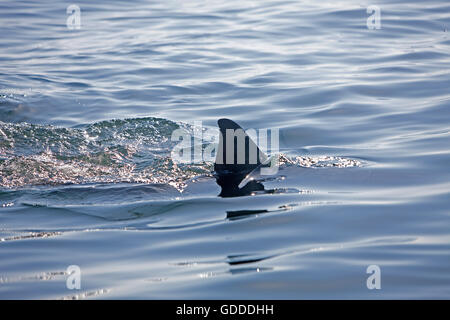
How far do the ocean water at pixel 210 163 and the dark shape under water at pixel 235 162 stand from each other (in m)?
0.18

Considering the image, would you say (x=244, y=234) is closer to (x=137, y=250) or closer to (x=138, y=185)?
(x=137, y=250)

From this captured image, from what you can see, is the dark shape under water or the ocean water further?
the dark shape under water

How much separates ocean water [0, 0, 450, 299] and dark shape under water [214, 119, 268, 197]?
0.60ft

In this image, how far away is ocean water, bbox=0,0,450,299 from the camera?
5246 mm

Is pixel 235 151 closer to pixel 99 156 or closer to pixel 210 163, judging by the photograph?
pixel 210 163

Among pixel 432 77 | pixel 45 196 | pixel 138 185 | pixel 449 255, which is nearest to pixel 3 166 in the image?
pixel 45 196

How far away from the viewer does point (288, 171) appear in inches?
309

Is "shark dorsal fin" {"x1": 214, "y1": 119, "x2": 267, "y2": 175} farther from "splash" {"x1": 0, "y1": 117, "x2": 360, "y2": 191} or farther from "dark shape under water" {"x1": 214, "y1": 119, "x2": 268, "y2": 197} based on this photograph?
"splash" {"x1": 0, "y1": 117, "x2": 360, "y2": 191}

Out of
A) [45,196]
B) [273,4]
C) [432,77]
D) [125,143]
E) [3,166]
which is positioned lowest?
[45,196]

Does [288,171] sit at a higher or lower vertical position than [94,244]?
higher

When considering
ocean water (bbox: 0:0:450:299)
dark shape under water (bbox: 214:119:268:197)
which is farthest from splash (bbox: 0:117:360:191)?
dark shape under water (bbox: 214:119:268:197)

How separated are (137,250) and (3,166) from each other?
328 centimetres

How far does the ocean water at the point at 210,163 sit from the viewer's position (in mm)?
5246

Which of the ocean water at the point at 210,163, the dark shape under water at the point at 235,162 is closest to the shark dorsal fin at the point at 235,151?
the dark shape under water at the point at 235,162
